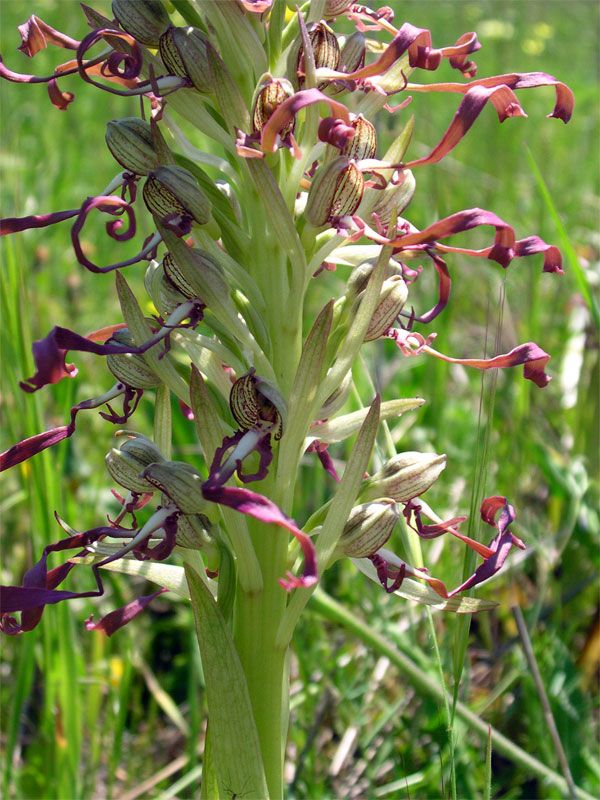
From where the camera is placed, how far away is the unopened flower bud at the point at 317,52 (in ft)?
3.75

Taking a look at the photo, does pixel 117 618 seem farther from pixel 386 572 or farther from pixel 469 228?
pixel 469 228

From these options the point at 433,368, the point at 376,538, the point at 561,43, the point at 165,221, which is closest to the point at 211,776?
the point at 376,538

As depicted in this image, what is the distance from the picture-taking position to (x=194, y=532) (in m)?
1.20

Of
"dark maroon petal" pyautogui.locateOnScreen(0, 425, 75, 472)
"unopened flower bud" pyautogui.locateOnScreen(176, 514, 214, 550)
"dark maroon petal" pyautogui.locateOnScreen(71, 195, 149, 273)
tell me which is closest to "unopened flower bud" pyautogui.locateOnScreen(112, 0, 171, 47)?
"dark maroon petal" pyautogui.locateOnScreen(71, 195, 149, 273)

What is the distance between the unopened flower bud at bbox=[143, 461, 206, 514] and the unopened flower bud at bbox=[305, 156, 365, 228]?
394mm

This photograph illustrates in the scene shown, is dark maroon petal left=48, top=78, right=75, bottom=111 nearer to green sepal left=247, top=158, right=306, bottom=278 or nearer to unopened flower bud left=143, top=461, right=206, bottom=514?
green sepal left=247, top=158, right=306, bottom=278

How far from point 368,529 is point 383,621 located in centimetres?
69

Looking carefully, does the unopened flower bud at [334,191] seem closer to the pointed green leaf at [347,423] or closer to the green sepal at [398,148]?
the green sepal at [398,148]

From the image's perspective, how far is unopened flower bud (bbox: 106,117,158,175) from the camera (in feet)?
3.84

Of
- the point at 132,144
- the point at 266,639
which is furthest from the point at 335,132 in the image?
the point at 266,639

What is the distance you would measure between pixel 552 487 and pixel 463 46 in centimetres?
135

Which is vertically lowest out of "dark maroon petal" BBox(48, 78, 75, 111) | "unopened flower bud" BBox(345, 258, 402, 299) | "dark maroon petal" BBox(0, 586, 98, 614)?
"dark maroon petal" BBox(0, 586, 98, 614)

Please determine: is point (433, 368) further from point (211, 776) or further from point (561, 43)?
point (561, 43)

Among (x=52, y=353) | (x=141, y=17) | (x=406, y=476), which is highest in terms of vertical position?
(x=141, y=17)
